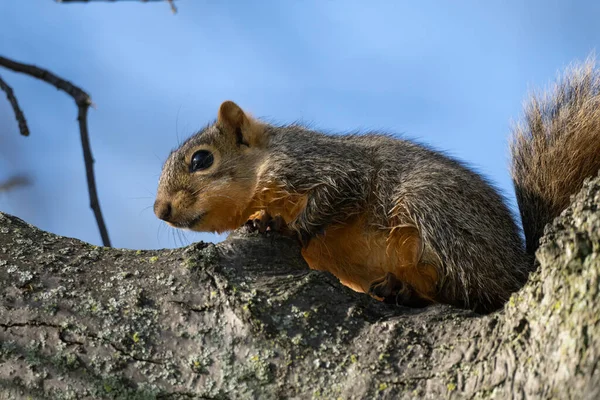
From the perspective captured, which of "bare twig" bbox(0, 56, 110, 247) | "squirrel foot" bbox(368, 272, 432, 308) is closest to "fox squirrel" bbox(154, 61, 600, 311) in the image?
"squirrel foot" bbox(368, 272, 432, 308)

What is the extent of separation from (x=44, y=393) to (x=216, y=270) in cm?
63

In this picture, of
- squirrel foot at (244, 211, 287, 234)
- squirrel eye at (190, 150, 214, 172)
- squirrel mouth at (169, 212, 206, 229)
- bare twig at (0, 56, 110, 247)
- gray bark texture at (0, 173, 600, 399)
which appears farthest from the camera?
squirrel eye at (190, 150, 214, 172)

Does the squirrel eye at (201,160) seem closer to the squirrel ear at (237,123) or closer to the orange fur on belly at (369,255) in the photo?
the squirrel ear at (237,123)

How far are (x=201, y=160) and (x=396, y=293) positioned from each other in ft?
4.95

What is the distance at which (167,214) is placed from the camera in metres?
3.70

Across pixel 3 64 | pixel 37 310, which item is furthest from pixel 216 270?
pixel 3 64

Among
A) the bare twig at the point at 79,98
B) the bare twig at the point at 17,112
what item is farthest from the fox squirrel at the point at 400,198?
the bare twig at the point at 17,112

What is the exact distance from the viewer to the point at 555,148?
3293 millimetres

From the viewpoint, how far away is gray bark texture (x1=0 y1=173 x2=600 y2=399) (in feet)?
5.83

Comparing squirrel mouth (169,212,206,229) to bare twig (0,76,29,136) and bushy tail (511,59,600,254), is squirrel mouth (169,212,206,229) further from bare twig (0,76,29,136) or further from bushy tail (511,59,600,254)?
bushy tail (511,59,600,254)

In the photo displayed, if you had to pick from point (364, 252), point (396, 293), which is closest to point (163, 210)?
point (364, 252)

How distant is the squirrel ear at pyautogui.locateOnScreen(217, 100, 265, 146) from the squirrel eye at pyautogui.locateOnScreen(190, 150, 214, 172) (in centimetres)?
22

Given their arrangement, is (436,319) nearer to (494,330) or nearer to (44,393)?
(494,330)

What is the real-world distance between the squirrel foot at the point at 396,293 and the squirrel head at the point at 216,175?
0.97m
